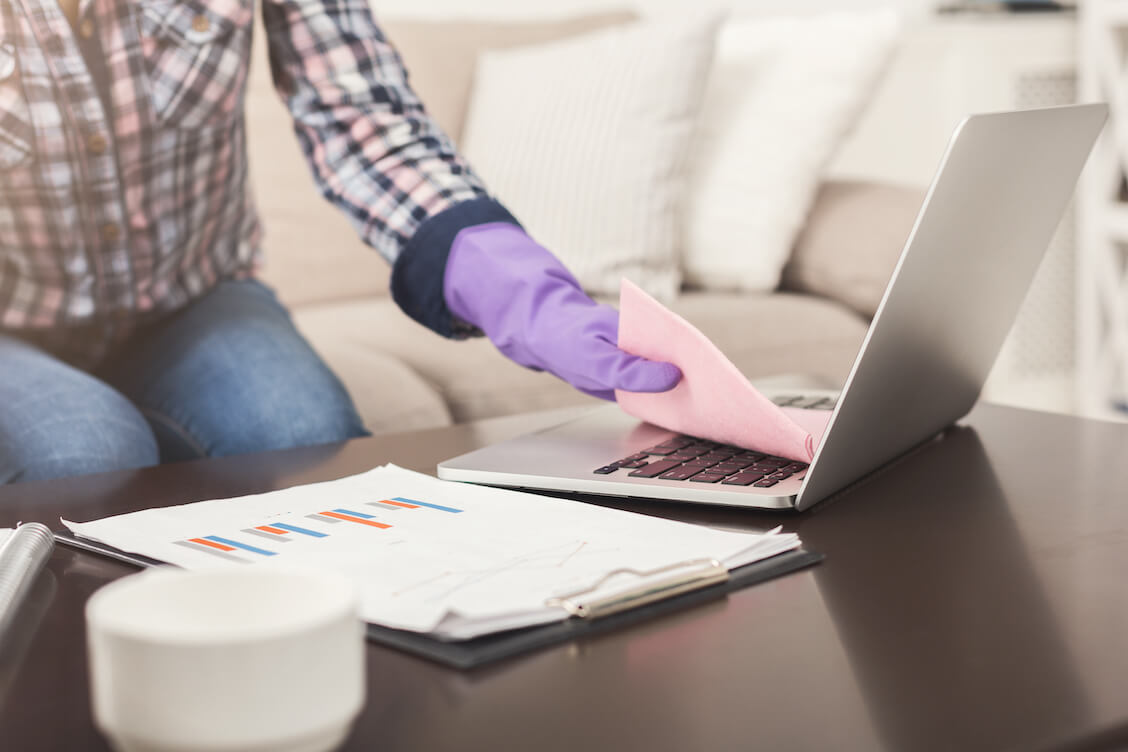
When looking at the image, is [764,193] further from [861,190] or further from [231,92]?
[231,92]

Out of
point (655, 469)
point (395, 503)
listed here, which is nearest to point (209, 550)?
point (395, 503)

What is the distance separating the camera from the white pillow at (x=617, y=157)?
1.84m

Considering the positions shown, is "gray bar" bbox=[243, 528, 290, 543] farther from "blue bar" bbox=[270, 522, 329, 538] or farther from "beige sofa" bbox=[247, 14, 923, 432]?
"beige sofa" bbox=[247, 14, 923, 432]

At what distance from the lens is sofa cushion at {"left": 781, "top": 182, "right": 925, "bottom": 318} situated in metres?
1.81

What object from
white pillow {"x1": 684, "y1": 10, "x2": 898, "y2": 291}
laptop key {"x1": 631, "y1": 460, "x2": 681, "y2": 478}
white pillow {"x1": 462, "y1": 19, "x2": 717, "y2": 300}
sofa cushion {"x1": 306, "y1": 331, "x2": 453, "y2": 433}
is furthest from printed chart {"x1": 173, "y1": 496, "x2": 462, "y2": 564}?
white pillow {"x1": 684, "y1": 10, "x2": 898, "y2": 291}

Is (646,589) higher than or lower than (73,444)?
higher

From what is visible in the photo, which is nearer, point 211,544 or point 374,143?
point 211,544

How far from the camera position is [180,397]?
42.8 inches

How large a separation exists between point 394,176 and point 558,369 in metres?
0.29

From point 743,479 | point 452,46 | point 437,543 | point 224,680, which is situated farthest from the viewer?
point 452,46

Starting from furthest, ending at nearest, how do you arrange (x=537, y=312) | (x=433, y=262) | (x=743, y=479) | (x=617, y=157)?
(x=617, y=157), (x=433, y=262), (x=537, y=312), (x=743, y=479)

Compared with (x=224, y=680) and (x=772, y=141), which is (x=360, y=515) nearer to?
(x=224, y=680)

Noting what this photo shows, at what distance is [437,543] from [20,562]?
18cm

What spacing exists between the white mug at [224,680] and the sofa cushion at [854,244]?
1.58m
